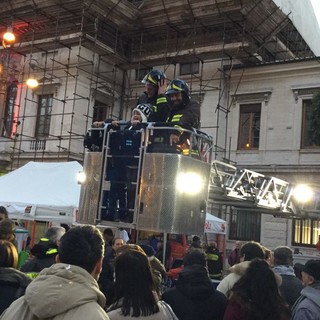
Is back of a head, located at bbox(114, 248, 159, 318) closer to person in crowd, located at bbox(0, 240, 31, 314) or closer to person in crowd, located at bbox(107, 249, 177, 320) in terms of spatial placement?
person in crowd, located at bbox(107, 249, 177, 320)

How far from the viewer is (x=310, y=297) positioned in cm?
387

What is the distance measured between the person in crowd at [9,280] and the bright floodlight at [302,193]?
8.49 metres

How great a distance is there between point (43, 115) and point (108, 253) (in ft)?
58.5

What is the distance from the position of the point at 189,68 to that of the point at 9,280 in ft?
66.9

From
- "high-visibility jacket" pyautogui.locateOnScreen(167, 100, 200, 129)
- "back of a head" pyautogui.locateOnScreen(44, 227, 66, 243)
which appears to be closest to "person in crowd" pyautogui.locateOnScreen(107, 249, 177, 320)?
Answer: "back of a head" pyautogui.locateOnScreen(44, 227, 66, 243)

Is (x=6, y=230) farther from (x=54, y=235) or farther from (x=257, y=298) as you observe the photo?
(x=257, y=298)

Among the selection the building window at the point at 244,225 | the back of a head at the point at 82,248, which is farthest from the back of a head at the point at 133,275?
the building window at the point at 244,225

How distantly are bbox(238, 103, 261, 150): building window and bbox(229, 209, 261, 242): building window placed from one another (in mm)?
2932

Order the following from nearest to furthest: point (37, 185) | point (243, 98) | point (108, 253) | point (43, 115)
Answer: point (108, 253), point (37, 185), point (243, 98), point (43, 115)

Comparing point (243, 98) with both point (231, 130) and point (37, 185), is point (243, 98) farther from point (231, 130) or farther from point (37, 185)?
point (37, 185)

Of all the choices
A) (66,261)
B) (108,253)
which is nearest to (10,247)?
(66,261)

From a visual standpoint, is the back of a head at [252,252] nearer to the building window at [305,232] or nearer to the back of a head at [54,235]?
the back of a head at [54,235]

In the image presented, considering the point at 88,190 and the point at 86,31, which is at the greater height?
the point at 86,31

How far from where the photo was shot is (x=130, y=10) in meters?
22.4
